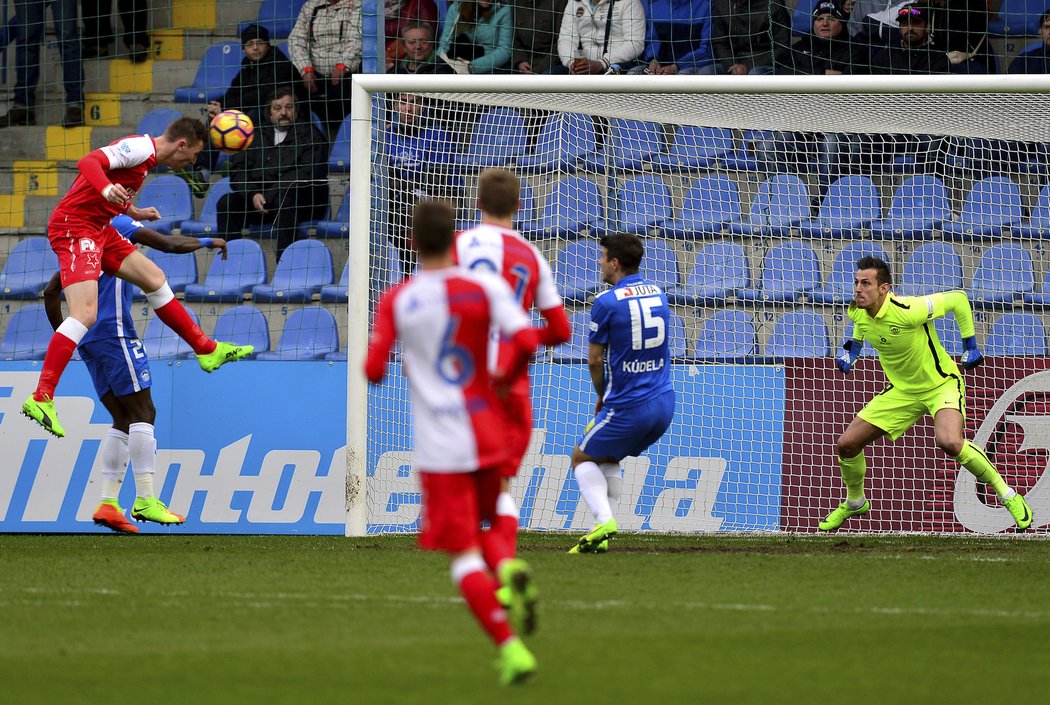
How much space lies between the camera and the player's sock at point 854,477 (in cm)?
995

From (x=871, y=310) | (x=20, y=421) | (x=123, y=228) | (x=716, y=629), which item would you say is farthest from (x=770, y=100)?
(x=20, y=421)

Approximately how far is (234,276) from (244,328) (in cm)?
71

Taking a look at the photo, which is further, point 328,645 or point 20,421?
point 20,421

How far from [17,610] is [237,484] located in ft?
13.9

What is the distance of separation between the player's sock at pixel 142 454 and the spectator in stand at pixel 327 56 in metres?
4.21

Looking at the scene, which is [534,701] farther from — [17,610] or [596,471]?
[596,471]

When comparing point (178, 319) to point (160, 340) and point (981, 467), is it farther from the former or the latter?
point (981, 467)

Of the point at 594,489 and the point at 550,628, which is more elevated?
the point at 550,628

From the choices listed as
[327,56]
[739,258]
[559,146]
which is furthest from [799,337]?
[327,56]

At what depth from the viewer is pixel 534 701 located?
401 cm

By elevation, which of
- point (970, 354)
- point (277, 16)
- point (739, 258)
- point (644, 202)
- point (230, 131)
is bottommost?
point (970, 354)

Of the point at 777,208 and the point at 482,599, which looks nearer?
the point at 482,599

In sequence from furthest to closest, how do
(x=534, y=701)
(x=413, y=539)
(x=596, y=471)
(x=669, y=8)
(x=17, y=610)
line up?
1. (x=669, y=8)
2. (x=413, y=539)
3. (x=596, y=471)
4. (x=17, y=610)
5. (x=534, y=701)

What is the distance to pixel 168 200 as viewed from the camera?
13031 millimetres
